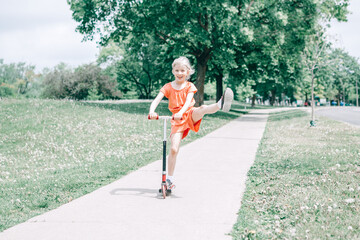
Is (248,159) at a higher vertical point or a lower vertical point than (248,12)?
lower

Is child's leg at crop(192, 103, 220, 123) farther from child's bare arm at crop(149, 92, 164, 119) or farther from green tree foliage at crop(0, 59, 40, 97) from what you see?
green tree foliage at crop(0, 59, 40, 97)

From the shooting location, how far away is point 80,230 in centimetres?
386

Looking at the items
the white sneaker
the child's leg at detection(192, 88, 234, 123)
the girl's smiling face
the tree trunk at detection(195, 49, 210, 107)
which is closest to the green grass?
the child's leg at detection(192, 88, 234, 123)

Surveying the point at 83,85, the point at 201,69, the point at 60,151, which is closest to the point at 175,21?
the point at 201,69

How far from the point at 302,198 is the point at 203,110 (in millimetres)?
1786

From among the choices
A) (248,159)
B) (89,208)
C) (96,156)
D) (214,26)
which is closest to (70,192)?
(89,208)

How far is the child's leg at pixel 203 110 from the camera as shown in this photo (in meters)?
5.15

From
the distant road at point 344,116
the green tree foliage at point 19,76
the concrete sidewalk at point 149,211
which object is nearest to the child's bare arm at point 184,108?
the concrete sidewalk at point 149,211

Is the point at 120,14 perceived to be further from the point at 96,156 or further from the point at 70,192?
the point at 70,192

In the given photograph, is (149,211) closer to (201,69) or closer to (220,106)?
(220,106)

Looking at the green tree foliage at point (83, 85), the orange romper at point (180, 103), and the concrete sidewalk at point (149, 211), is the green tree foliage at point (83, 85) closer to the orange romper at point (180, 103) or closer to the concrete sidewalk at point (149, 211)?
the concrete sidewalk at point (149, 211)

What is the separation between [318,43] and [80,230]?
1658cm

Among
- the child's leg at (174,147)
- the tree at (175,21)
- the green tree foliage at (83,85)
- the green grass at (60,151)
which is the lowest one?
the green grass at (60,151)

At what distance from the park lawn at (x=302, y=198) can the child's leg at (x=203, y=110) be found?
1.28 m
